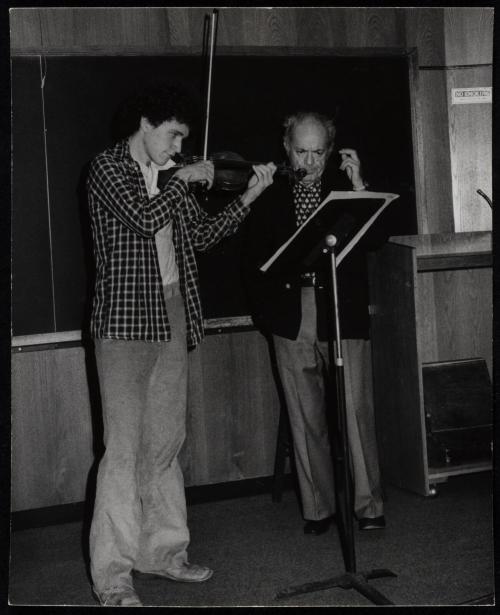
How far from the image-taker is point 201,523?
11.1 feet

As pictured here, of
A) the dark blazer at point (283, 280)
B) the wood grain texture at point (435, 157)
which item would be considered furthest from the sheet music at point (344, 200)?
the wood grain texture at point (435, 157)

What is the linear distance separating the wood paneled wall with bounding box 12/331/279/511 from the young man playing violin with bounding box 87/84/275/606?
0.86 metres

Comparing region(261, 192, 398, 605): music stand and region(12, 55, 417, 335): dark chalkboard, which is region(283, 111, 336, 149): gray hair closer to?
region(12, 55, 417, 335): dark chalkboard

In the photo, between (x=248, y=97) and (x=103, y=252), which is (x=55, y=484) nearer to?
(x=103, y=252)

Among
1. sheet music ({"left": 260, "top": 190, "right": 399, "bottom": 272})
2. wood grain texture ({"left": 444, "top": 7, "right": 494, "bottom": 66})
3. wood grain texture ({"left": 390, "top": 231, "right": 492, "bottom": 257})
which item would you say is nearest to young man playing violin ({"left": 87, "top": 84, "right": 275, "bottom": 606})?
sheet music ({"left": 260, "top": 190, "right": 399, "bottom": 272})

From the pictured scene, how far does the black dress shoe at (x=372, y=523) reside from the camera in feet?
10.4

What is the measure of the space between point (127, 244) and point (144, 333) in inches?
11.5

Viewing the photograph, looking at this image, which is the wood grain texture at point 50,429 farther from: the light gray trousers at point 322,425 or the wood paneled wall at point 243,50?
Result: the light gray trousers at point 322,425

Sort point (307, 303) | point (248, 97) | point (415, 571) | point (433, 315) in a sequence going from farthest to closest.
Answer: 1. point (433, 315)
2. point (248, 97)
3. point (307, 303)
4. point (415, 571)

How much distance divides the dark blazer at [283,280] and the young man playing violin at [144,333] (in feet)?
1.23

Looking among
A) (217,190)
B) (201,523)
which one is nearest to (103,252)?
(217,190)

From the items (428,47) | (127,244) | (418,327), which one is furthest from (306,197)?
(428,47)

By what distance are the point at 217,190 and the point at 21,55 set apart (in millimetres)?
1130

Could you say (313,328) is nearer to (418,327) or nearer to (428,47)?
(418,327)
